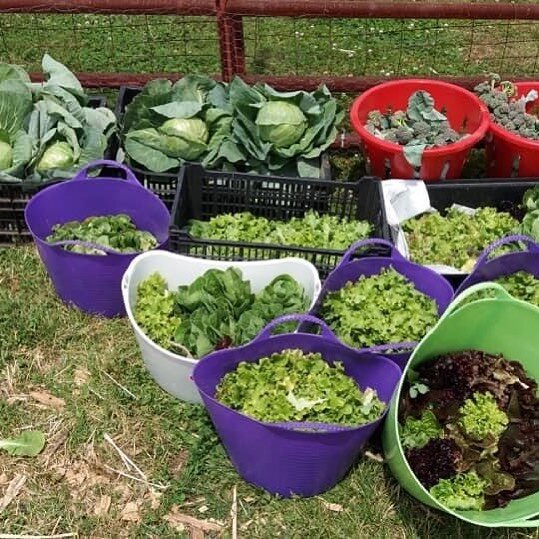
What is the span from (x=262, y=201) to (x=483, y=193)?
4.24 ft

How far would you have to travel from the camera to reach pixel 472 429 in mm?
3020

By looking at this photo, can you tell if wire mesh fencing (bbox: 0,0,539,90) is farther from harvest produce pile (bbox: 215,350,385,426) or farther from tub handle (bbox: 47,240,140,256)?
harvest produce pile (bbox: 215,350,385,426)

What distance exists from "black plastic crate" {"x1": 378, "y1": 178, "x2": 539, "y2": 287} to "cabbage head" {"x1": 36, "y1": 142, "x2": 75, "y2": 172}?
2.10 meters

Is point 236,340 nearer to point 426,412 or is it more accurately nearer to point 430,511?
point 426,412

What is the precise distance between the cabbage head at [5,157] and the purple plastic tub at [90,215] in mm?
387

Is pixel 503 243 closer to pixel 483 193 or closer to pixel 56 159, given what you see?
pixel 483 193

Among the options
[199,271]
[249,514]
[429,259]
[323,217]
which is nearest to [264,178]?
[323,217]

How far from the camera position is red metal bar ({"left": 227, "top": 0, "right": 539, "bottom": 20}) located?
14.4ft

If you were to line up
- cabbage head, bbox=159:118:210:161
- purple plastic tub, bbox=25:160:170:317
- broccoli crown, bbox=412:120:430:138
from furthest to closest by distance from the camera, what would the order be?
broccoli crown, bbox=412:120:430:138 < cabbage head, bbox=159:118:210:161 < purple plastic tub, bbox=25:160:170:317

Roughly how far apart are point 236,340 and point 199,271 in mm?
458

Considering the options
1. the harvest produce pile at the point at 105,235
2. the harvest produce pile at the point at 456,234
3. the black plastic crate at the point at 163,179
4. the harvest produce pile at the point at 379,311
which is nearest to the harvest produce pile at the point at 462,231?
the harvest produce pile at the point at 456,234

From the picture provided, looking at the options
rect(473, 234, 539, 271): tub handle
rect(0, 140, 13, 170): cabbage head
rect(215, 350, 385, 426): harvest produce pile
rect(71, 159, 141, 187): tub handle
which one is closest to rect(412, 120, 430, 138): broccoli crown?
rect(473, 234, 539, 271): tub handle

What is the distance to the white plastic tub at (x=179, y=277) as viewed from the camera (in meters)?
3.36

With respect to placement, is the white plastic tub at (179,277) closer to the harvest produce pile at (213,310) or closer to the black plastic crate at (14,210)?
the harvest produce pile at (213,310)
